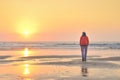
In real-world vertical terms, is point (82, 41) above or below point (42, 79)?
above

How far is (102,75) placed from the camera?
16.5 meters

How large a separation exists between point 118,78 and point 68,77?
233 cm

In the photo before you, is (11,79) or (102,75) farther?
(102,75)

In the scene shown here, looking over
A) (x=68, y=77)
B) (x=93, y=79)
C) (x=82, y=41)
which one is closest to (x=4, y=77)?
(x=68, y=77)

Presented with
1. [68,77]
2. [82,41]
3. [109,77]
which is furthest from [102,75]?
[82,41]

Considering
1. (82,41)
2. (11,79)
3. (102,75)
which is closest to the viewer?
(11,79)

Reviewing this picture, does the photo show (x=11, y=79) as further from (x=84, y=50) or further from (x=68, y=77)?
(x=84, y=50)

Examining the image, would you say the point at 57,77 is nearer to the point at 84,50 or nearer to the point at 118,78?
the point at 118,78

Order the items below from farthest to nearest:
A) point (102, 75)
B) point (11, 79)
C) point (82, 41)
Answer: point (82, 41) < point (102, 75) < point (11, 79)

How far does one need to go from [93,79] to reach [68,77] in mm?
1323

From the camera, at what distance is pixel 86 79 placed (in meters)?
15.1

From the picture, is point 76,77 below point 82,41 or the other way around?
below

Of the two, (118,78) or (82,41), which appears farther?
(82,41)

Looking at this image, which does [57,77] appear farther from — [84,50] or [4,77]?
[84,50]
